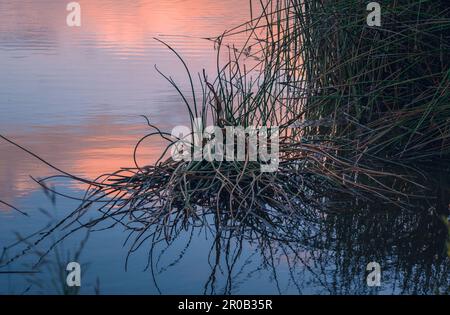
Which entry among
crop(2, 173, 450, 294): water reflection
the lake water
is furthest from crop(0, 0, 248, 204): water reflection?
crop(2, 173, 450, 294): water reflection

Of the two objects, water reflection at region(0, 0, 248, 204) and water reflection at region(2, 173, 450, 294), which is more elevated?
water reflection at region(0, 0, 248, 204)

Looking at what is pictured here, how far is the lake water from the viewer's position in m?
3.75

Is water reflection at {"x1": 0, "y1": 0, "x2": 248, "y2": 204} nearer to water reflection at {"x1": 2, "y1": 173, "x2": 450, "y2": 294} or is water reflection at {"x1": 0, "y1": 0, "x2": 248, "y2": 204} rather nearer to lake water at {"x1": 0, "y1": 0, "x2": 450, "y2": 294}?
lake water at {"x1": 0, "y1": 0, "x2": 450, "y2": 294}

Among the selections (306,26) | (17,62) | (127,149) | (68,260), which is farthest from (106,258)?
(17,62)

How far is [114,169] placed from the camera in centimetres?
518

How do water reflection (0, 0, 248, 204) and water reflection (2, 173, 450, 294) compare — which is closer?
water reflection (2, 173, 450, 294)

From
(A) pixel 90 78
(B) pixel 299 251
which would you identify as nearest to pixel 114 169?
(B) pixel 299 251

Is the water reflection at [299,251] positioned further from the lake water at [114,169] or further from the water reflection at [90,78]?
the water reflection at [90,78]

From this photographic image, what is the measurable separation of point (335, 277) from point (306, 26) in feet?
7.94

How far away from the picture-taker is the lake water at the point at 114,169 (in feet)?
12.3

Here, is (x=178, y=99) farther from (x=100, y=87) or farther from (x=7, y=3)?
(x=7, y=3)

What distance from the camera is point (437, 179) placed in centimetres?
522

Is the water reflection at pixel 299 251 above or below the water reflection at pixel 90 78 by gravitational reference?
below

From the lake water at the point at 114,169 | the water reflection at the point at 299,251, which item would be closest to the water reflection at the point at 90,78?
the lake water at the point at 114,169
